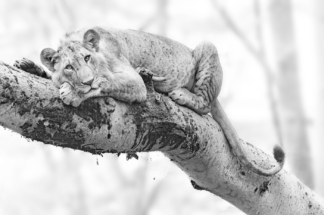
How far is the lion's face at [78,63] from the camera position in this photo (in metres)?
2.53

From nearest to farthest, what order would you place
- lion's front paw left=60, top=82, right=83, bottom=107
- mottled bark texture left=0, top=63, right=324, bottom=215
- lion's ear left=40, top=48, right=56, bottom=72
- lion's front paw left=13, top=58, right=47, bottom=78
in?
1. mottled bark texture left=0, top=63, right=324, bottom=215
2. lion's front paw left=60, top=82, right=83, bottom=107
3. lion's front paw left=13, top=58, right=47, bottom=78
4. lion's ear left=40, top=48, right=56, bottom=72

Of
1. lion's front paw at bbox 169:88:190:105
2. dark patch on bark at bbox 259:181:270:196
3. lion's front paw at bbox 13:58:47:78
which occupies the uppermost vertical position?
lion's front paw at bbox 13:58:47:78

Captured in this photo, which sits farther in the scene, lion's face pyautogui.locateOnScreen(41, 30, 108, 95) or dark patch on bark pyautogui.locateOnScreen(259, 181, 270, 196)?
dark patch on bark pyautogui.locateOnScreen(259, 181, 270, 196)

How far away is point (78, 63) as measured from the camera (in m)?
2.63

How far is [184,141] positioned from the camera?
2697 millimetres

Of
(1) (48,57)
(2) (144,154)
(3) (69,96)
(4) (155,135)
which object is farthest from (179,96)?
(2) (144,154)

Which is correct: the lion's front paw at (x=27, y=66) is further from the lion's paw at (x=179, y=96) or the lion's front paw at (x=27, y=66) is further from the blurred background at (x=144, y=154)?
the blurred background at (x=144, y=154)

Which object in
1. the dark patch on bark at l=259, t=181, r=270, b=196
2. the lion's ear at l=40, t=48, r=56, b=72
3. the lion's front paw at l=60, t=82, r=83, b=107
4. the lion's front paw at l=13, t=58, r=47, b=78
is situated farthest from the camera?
the dark patch on bark at l=259, t=181, r=270, b=196

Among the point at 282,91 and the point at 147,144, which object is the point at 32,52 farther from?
the point at 147,144

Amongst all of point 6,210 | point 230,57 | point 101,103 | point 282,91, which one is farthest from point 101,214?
point 101,103

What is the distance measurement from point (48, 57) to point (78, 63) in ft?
0.73

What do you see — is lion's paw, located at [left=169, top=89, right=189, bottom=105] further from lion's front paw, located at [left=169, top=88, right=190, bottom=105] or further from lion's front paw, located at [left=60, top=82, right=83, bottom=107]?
lion's front paw, located at [left=60, top=82, right=83, bottom=107]

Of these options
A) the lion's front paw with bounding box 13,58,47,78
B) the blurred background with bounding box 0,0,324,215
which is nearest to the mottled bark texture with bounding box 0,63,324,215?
the lion's front paw with bounding box 13,58,47,78

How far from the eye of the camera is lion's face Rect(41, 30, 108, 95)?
8.29 feet
